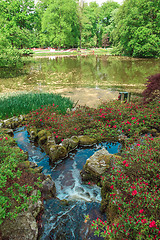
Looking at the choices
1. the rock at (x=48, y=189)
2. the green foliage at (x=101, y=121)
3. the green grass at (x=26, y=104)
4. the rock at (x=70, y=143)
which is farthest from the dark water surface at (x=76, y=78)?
the rock at (x=48, y=189)

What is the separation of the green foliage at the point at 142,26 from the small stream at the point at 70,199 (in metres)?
31.0

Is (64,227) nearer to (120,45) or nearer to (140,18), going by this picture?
(140,18)

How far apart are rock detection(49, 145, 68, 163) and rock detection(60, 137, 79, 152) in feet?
0.87

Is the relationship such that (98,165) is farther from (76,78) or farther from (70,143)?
(76,78)

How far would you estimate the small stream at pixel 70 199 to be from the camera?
9.53 feet

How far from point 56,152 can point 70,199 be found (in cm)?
156

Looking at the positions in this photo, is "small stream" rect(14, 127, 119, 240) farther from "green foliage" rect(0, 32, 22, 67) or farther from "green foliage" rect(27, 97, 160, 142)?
"green foliage" rect(0, 32, 22, 67)

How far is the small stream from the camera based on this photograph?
9.53ft

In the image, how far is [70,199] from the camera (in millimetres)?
3701

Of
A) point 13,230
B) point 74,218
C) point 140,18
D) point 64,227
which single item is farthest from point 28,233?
point 140,18

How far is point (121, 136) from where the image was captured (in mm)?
5691

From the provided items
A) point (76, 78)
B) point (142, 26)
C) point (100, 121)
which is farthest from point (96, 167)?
point (142, 26)

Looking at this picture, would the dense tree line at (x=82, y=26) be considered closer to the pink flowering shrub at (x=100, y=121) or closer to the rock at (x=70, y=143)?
the pink flowering shrub at (x=100, y=121)

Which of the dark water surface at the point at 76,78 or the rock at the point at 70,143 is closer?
the rock at the point at 70,143
